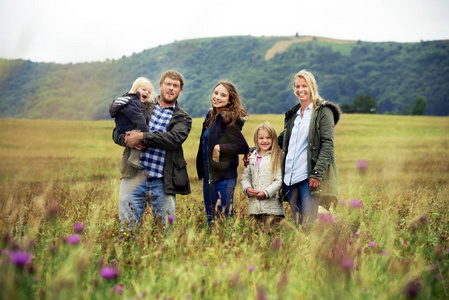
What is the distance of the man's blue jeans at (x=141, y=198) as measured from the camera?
13.7 feet

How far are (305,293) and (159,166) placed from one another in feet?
7.16

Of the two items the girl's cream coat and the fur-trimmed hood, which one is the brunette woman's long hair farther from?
the fur-trimmed hood

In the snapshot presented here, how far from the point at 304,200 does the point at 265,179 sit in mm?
526

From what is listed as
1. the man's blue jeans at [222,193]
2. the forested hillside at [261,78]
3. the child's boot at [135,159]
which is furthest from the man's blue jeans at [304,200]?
the forested hillside at [261,78]

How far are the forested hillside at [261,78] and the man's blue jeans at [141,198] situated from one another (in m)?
79.7

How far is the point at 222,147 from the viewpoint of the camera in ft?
14.2

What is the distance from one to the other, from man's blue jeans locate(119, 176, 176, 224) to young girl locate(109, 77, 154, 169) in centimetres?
24

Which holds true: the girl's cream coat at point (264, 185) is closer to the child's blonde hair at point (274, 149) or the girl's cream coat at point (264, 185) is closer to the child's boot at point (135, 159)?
the child's blonde hair at point (274, 149)

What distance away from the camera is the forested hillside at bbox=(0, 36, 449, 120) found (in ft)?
326

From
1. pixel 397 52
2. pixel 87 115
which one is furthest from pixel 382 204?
pixel 397 52

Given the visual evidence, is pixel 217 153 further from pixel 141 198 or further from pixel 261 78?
pixel 261 78

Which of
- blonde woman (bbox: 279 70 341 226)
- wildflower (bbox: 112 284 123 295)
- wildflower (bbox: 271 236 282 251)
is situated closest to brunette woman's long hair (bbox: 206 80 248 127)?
blonde woman (bbox: 279 70 341 226)

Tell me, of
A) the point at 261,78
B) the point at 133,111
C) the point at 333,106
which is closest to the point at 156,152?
the point at 133,111

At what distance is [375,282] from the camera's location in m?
2.90
